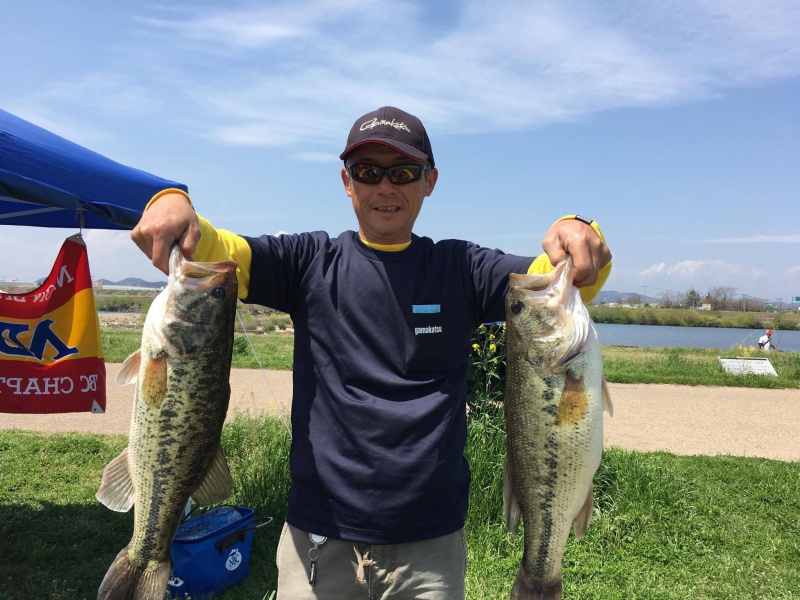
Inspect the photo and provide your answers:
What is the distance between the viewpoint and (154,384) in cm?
244

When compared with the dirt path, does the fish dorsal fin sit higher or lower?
higher

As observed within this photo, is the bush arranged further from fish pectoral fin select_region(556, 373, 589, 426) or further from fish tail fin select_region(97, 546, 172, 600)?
fish tail fin select_region(97, 546, 172, 600)

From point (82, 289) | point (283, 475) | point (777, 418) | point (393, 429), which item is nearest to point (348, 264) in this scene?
point (393, 429)

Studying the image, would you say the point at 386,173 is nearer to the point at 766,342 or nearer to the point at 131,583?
the point at 131,583

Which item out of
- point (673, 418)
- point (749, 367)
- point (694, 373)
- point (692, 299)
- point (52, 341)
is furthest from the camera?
point (692, 299)

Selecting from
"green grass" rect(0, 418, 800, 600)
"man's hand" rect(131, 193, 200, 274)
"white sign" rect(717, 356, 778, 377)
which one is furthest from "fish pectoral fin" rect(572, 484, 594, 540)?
"white sign" rect(717, 356, 778, 377)

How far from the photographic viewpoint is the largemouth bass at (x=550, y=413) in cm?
253

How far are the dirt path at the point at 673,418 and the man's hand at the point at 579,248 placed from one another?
6.99 metres

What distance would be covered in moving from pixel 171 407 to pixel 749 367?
17.7 m

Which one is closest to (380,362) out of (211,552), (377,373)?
(377,373)

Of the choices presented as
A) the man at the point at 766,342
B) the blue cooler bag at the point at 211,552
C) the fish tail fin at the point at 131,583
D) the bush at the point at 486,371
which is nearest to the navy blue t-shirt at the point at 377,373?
the fish tail fin at the point at 131,583

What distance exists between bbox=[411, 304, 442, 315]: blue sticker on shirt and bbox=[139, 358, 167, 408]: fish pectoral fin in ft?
3.65

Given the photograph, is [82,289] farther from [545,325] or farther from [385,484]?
[545,325]

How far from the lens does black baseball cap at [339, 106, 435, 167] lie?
2.71 m
